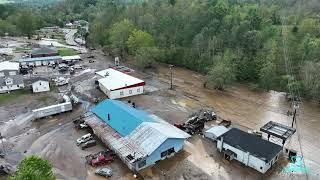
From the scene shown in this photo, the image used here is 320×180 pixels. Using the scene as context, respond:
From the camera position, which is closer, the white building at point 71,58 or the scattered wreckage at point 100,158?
the scattered wreckage at point 100,158

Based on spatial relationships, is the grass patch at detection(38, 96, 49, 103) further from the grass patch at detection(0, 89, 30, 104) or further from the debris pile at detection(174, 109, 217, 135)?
the debris pile at detection(174, 109, 217, 135)

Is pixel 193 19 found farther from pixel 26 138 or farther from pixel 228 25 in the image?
pixel 26 138

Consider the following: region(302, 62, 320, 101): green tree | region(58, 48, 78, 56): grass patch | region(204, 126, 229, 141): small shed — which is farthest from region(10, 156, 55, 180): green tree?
region(58, 48, 78, 56): grass patch

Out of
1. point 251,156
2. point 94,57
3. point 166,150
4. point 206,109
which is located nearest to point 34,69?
point 94,57

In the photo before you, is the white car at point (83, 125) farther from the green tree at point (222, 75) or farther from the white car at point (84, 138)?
the green tree at point (222, 75)

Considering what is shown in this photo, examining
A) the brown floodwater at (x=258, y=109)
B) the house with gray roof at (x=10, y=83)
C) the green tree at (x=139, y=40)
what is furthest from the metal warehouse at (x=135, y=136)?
the green tree at (x=139, y=40)


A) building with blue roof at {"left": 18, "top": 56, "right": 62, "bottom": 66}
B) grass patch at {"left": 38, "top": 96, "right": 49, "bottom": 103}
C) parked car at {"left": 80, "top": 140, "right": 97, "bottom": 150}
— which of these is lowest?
parked car at {"left": 80, "top": 140, "right": 97, "bottom": 150}
